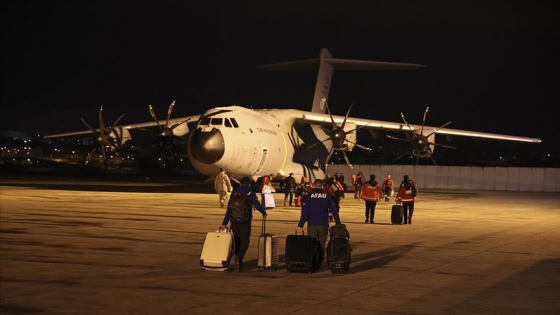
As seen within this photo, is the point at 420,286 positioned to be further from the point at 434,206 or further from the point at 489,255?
the point at 434,206

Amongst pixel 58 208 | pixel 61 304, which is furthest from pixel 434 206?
pixel 61 304

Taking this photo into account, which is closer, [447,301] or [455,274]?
[447,301]

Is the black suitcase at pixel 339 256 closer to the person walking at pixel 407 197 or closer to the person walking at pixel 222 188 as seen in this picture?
the person walking at pixel 407 197

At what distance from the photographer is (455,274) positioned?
12.3 meters

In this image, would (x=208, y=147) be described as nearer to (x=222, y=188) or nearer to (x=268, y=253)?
(x=222, y=188)

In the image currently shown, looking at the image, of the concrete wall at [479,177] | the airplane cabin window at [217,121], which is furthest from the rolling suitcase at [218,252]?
the concrete wall at [479,177]

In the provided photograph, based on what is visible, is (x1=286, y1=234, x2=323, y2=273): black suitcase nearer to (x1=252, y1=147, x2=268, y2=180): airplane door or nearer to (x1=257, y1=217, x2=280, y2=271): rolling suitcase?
(x1=257, y1=217, x2=280, y2=271): rolling suitcase

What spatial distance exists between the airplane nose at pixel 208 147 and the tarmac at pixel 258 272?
31.8ft

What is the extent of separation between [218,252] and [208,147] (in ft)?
66.2

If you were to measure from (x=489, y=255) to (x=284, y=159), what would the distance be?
23916mm

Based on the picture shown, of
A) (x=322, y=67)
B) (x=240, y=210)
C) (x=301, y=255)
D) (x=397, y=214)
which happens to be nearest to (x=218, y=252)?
(x=240, y=210)

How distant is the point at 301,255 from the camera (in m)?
12.1

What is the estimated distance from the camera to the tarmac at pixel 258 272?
9461 mm

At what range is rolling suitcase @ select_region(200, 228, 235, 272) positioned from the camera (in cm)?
1190
